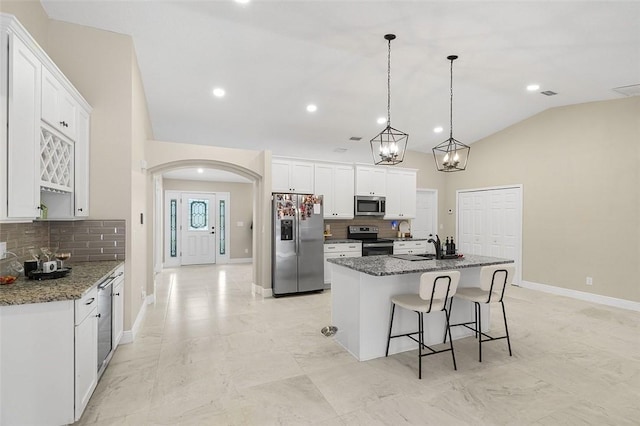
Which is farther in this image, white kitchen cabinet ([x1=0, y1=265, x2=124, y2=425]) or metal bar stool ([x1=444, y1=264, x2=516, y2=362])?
metal bar stool ([x1=444, y1=264, x2=516, y2=362])

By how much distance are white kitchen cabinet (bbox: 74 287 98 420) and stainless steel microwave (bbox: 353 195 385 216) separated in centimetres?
472

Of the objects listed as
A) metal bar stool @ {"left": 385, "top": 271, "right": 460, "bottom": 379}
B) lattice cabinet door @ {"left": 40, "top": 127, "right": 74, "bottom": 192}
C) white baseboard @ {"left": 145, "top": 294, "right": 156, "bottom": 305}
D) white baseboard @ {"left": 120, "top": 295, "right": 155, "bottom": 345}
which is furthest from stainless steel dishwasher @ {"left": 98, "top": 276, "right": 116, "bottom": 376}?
metal bar stool @ {"left": 385, "top": 271, "right": 460, "bottom": 379}

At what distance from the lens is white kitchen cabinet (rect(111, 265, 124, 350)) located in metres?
3.00

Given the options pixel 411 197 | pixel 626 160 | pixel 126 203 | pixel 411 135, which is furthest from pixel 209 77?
pixel 626 160

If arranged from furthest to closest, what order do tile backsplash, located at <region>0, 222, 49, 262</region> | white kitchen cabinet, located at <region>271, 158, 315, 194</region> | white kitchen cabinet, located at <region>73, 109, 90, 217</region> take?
white kitchen cabinet, located at <region>271, 158, 315, 194</region>
white kitchen cabinet, located at <region>73, 109, 90, 217</region>
tile backsplash, located at <region>0, 222, 49, 262</region>

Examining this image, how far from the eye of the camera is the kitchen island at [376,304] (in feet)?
9.82

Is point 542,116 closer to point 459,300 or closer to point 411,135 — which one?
point 411,135

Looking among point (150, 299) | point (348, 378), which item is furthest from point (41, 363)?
point (150, 299)

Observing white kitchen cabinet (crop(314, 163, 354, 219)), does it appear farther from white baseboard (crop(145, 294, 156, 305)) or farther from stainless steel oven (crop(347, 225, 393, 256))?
white baseboard (crop(145, 294, 156, 305))

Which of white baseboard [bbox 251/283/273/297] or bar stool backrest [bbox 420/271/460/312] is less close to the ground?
bar stool backrest [bbox 420/271/460/312]

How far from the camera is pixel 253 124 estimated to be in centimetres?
562

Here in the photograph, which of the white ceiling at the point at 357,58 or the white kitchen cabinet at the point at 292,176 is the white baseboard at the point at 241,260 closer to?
the white ceiling at the point at 357,58

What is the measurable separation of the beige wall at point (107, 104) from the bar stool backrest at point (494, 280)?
370cm

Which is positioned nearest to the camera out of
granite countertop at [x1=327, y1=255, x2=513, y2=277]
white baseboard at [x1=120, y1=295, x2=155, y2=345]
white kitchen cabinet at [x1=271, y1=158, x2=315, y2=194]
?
granite countertop at [x1=327, y1=255, x2=513, y2=277]
